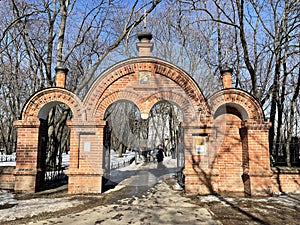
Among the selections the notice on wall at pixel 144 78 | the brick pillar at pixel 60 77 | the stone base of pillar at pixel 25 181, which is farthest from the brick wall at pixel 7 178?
the notice on wall at pixel 144 78

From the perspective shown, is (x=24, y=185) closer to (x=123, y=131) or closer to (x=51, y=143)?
(x=51, y=143)

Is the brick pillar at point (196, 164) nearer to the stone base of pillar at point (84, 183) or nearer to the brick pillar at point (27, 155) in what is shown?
the stone base of pillar at point (84, 183)

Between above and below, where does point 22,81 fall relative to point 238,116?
above

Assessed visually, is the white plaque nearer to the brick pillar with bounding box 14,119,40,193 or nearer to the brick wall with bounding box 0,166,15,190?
the brick pillar with bounding box 14,119,40,193

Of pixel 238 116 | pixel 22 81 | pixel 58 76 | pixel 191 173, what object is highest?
pixel 22 81

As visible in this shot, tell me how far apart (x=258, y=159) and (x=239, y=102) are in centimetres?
197

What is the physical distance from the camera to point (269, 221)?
5348mm

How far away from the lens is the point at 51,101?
27.0 ft

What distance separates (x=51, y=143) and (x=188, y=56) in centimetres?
1197

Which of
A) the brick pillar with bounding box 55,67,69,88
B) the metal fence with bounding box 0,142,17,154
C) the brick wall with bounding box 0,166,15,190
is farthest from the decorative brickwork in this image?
the metal fence with bounding box 0,142,17,154

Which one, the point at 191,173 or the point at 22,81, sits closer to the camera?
the point at 191,173

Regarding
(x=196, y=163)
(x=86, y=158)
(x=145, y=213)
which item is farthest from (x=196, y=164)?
(x=86, y=158)

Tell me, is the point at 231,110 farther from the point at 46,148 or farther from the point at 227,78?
the point at 46,148

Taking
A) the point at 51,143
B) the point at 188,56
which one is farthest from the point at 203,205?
the point at 188,56
